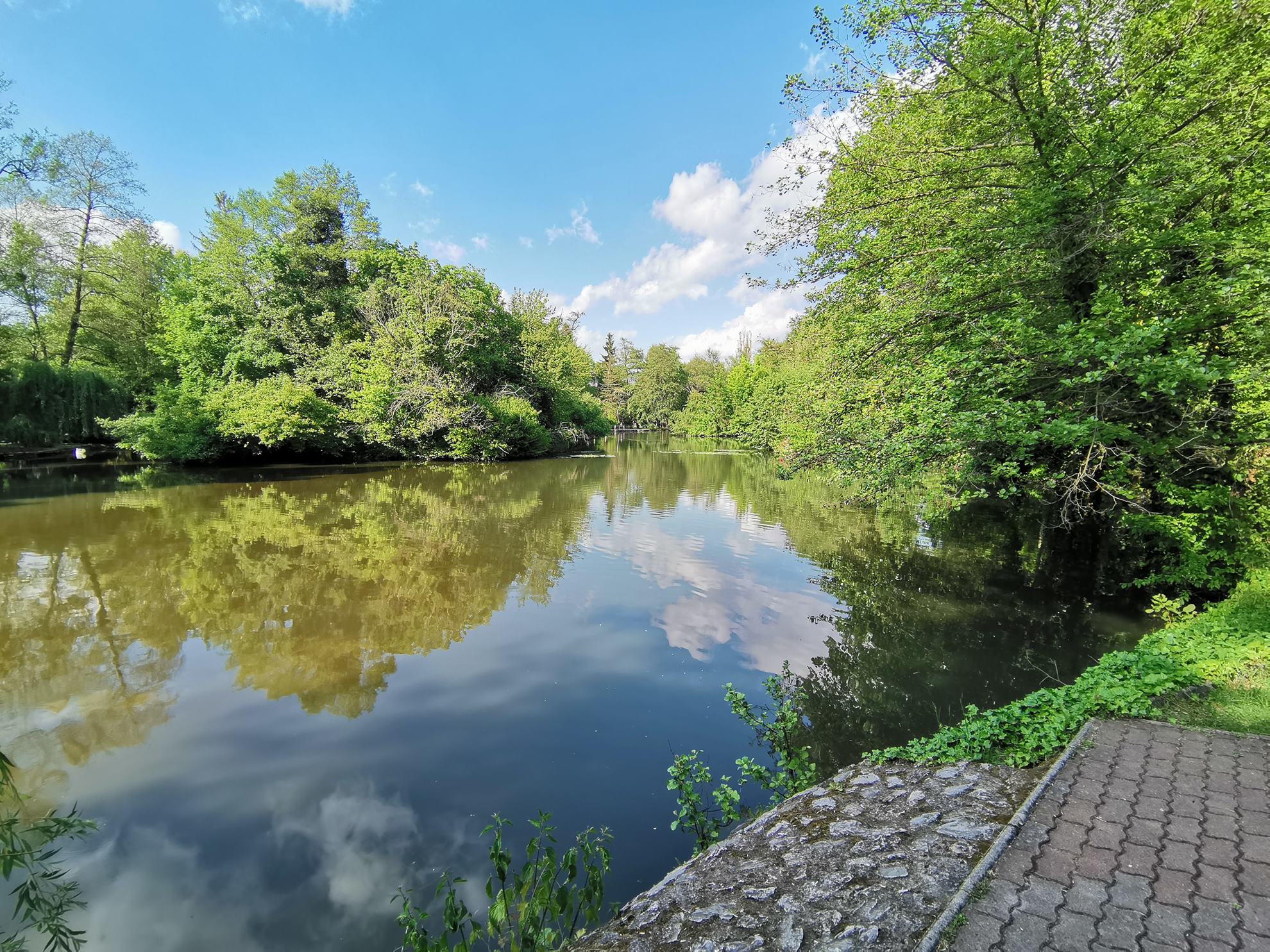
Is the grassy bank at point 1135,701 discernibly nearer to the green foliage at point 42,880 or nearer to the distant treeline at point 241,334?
the green foliage at point 42,880

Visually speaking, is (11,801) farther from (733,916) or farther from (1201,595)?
(1201,595)

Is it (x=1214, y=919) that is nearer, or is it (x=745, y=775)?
(x=1214, y=919)

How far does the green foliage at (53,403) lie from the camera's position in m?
23.1

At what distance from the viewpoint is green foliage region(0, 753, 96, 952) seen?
279cm

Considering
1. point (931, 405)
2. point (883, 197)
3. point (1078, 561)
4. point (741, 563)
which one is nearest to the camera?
point (931, 405)

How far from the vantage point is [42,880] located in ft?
11.0

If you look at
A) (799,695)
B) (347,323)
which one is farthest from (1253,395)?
(347,323)

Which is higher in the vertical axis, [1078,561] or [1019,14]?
[1019,14]

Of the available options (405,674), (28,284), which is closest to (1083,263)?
(405,674)

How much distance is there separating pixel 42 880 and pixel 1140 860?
5.87 m

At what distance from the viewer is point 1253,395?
5941 millimetres

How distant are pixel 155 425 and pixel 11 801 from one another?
25.2 m

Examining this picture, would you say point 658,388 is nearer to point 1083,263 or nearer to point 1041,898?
point 1083,263

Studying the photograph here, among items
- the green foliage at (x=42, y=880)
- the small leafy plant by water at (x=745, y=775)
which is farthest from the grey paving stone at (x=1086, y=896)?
the green foliage at (x=42, y=880)
